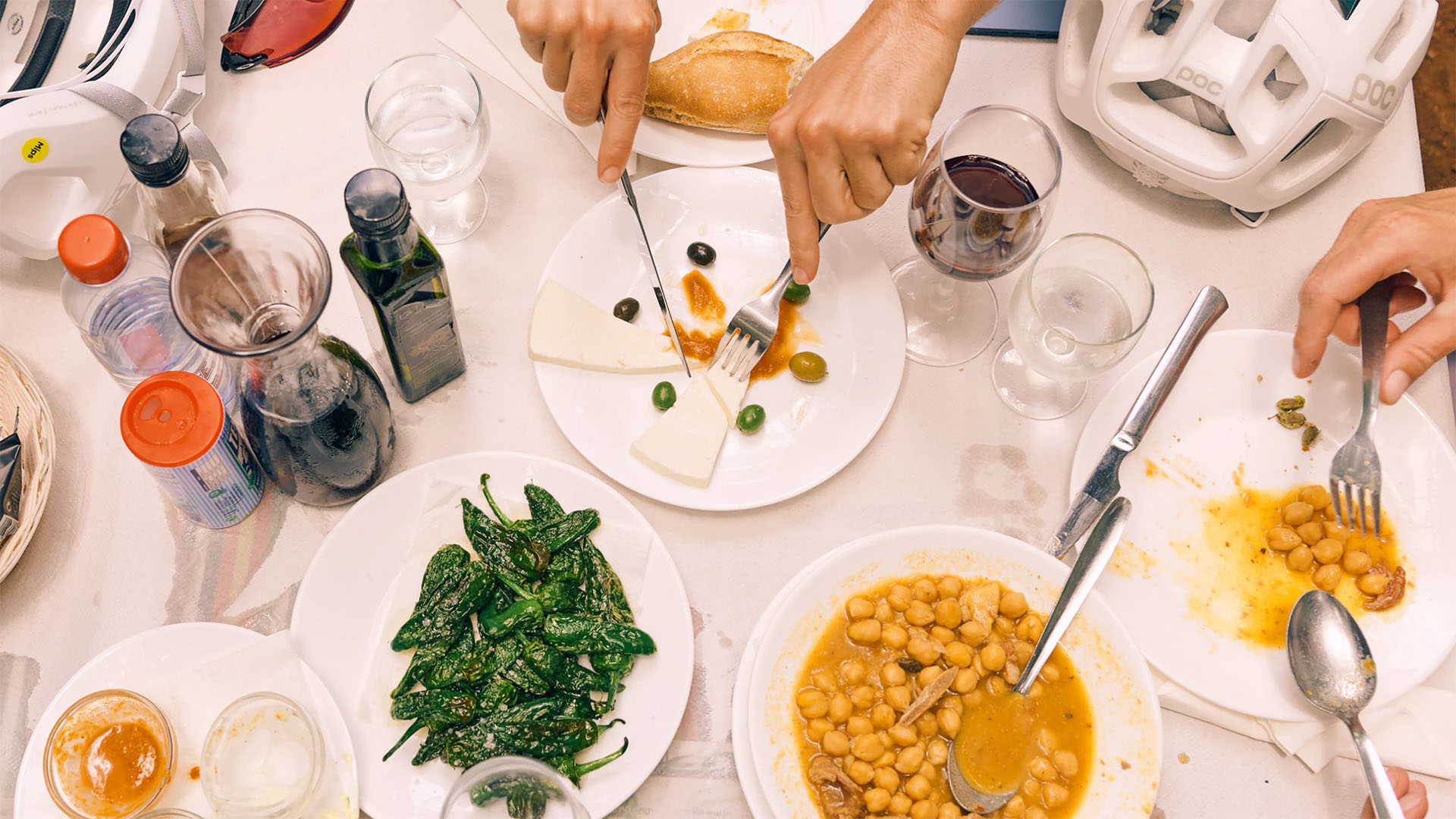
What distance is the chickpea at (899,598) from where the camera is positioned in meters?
1.47

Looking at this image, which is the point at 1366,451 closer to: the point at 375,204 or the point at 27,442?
the point at 375,204

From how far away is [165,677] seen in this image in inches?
53.6

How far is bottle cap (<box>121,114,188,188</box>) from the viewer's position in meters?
1.27

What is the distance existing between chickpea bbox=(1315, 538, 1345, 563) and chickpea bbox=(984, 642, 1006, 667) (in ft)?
1.80

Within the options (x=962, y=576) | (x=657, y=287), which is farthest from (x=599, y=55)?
(x=962, y=576)

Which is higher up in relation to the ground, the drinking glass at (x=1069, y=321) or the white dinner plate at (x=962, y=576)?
the drinking glass at (x=1069, y=321)

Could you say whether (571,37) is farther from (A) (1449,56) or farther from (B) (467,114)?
(A) (1449,56)

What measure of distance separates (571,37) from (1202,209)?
49.2 inches

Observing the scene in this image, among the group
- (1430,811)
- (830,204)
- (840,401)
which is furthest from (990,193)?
(1430,811)

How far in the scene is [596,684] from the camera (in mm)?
1404

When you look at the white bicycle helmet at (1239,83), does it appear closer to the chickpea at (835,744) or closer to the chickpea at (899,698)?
the chickpea at (899,698)

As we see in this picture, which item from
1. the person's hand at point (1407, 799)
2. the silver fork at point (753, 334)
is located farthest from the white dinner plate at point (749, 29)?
the person's hand at point (1407, 799)

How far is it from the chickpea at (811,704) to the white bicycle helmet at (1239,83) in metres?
1.13

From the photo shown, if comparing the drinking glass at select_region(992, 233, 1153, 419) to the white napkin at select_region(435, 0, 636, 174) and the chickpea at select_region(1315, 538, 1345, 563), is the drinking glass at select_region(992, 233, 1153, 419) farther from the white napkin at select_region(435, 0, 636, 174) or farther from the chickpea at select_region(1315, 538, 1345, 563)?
the white napkin at select_region(435, 0, 636, 174)
